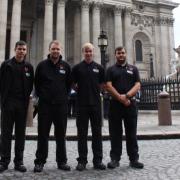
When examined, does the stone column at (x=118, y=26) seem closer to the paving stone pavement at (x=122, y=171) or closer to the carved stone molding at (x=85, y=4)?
the carved stone molding at (x=85, y=4)

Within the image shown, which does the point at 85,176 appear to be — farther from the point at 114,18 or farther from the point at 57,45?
the point at 114,18

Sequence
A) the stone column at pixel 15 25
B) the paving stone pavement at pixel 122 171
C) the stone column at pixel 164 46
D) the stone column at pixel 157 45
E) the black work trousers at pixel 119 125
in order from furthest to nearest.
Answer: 1. the stone column at pixel 157 45
2. the stone column at pixel 164 46
3. the stone column at pixel 15 25
4. the black work trousers at pixel 119 125
5. the paving stone pavement at pixel 122 171

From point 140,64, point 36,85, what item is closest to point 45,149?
point 36,85

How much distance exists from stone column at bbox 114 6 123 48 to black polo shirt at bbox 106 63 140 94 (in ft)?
96.3

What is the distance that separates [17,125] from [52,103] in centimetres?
82

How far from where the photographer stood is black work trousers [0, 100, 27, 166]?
5.94 m

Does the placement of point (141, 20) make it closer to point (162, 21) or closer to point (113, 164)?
point (162, 21)

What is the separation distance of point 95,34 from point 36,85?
28.3 meters

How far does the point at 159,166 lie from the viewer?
5977mm

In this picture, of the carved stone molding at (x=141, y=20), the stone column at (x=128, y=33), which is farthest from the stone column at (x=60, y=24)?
the carved stone molding at (x=141, y=20)

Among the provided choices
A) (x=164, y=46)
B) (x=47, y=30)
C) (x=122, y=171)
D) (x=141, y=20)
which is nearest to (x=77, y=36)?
(x=47, y=30)

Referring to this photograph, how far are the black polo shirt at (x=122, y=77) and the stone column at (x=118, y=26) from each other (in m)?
29.4

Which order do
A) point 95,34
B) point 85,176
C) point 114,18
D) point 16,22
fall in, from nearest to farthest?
point 85,176, point 16,22, point 95,34, point 114,18

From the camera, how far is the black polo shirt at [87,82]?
20.2ft
